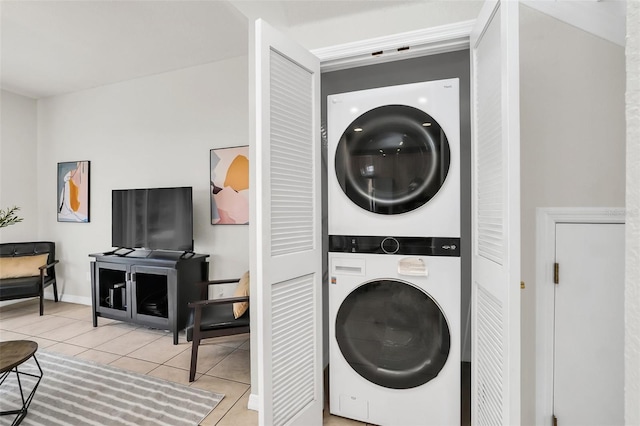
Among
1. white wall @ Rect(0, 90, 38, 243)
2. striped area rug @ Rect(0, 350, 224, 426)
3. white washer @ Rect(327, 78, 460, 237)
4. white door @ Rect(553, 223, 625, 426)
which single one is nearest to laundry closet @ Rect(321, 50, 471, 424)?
white washer @ Rect(327, 78, 460, 237)

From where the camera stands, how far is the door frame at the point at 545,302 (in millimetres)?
1435

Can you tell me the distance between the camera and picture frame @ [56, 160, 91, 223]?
3.98m

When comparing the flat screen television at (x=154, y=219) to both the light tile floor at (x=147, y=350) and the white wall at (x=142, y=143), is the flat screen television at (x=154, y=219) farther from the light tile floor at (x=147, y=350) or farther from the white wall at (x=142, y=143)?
the light tile floor at (x=147, y=350)

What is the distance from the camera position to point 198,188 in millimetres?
3346

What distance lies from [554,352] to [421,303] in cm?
62

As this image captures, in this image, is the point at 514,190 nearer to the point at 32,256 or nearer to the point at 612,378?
the point at 612,378

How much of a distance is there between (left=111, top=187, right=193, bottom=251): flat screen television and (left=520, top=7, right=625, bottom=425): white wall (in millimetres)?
2816

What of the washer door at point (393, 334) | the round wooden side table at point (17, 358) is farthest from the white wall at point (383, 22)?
the round wooden side table at point (17, 358)

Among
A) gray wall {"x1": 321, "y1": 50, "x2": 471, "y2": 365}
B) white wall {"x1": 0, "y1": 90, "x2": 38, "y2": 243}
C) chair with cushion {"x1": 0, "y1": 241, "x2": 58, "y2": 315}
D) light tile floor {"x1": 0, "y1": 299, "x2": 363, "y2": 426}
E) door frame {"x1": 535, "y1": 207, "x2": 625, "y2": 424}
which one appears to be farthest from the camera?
white wall {"x1": 0, "y1": 90, "x2": 38, "y2": 243}

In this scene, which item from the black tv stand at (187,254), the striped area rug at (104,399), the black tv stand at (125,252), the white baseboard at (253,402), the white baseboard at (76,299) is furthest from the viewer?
the white baseboard at (76,299)

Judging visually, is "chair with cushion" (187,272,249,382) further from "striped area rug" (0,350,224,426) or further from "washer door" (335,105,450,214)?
"washer door" (335,105,450,214)

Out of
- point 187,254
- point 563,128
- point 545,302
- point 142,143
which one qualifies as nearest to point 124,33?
point 142,143

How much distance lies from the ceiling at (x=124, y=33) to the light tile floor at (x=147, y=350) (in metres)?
2.43

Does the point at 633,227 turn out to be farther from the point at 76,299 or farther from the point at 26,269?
the point at 76,299
